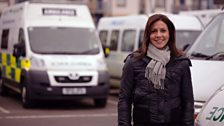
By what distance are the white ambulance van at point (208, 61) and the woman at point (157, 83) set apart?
1232 millimetres

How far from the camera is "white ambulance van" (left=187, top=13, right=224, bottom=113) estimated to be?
5.85 meters

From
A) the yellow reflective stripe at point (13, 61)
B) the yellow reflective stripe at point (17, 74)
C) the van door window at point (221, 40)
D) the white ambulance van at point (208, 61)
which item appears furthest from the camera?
the yellow reflective stripe at point (13, 61)

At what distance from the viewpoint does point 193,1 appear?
6488 cm

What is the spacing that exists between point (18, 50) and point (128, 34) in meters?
3.93

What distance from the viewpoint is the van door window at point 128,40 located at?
1633cm

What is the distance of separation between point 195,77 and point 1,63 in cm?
1122

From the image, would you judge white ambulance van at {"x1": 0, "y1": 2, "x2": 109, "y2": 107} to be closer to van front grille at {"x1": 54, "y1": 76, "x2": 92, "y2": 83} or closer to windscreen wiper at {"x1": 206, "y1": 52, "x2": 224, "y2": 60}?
van front grille at {"x1": 54, "y1": 76, "x2": 92, "y2": 83}

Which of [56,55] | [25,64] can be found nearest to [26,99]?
[25,64]

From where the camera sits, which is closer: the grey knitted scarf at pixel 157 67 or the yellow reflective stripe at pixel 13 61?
the grey knitted scarf at pixel 157 67

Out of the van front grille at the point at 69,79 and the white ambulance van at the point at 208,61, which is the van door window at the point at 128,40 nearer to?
the van front grille at the point at 69,79

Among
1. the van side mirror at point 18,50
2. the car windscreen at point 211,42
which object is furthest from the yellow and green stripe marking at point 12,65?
the car windscreen at point 211,42

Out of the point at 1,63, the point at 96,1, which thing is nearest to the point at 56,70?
the point at 1,63

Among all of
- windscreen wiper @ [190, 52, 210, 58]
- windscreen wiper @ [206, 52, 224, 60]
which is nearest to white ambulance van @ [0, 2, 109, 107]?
windscreen wiper @ [190, 52, 210, 58]

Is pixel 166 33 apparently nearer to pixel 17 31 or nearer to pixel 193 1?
pixel 17 31
